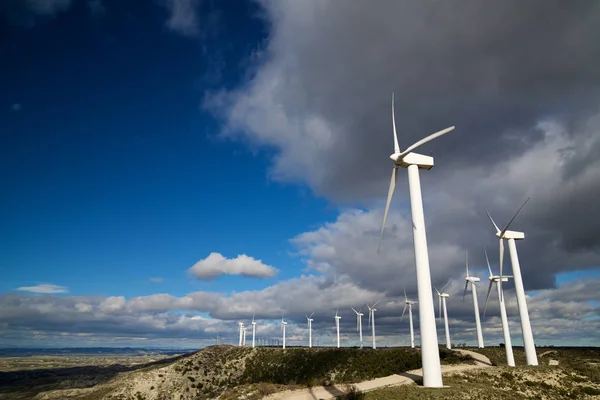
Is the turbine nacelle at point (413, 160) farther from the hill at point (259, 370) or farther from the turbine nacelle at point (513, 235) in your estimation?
the hill at point (259, 370)

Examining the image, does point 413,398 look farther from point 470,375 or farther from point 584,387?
point 584,387

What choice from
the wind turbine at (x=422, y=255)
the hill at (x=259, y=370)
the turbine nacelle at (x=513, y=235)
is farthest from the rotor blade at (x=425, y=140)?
the hill at (x=259, y=370)

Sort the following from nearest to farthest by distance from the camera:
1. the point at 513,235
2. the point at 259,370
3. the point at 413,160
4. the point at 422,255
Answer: the point at 422,255 < the point at 413,160 < the point at 513,235 < the point at 259,370

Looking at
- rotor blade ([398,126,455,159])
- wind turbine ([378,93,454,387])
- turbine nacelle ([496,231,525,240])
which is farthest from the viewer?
turbine nacelle ([496,231,525,240])

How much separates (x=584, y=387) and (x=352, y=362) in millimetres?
80316

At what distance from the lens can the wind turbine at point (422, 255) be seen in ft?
136

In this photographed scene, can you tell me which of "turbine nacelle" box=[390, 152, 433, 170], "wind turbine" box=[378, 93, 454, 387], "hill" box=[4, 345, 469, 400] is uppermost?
"turbine nacelle" box=[390, 152, 433, 170]

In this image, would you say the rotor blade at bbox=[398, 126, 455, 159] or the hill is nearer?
the rotor blade at bbox=[398, 126, 455, 159]

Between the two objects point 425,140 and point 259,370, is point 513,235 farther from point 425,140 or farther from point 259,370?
point 259,370

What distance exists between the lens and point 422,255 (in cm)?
4431

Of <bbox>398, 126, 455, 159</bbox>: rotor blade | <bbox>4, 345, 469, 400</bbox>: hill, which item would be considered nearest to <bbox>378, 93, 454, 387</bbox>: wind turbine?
<bbox>398, 126, 455, 159</bbox>: rotor blade

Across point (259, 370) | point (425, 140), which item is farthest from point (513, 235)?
point (259, 370)

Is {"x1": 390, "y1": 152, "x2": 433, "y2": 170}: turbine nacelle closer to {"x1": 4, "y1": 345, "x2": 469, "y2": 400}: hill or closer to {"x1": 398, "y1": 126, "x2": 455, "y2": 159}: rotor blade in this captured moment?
{"x1": 398, "y1": 126, "x2": 455, "y2": 159}: rotor blade

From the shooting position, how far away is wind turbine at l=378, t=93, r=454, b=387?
41.4 meters
